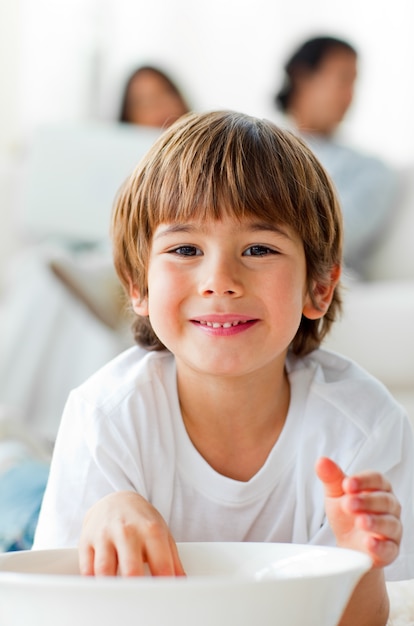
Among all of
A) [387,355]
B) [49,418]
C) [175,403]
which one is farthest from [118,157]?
[175,403]

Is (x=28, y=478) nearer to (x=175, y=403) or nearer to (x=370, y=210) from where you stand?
(x=175, y=403)

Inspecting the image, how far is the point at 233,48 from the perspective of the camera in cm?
426

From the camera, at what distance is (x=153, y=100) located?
3.38m

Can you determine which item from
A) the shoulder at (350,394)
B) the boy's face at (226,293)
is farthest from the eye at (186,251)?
the shoulder at (350,394)

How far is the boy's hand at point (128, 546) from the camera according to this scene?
79 cm

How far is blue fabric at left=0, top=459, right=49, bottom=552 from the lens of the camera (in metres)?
1.47

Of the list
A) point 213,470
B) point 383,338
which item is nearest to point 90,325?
point 383,338

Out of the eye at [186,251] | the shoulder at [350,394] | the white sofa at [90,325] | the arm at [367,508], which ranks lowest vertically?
the white sofa at [90,325]

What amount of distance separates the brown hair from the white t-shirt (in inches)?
5.7

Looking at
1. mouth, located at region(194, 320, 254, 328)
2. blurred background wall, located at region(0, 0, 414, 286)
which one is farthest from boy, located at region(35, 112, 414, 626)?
blurred background wall, located at region(0, 0, 414, 286)

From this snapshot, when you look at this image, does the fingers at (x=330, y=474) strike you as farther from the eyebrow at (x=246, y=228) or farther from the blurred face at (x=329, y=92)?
the blurred face at (x=329, y=92)

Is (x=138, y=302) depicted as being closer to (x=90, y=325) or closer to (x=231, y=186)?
(x=231, y=186)

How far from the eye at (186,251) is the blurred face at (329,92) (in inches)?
81.1

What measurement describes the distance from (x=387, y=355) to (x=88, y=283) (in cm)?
76
